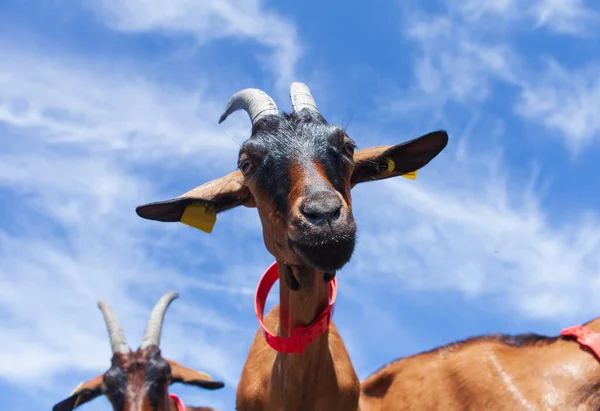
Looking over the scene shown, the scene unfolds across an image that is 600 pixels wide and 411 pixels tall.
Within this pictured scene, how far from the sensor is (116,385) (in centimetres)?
1059

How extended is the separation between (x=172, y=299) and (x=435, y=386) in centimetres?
702

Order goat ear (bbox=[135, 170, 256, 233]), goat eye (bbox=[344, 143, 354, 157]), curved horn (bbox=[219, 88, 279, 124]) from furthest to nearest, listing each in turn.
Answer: curved horn (bbox=[219, 88, 279, 124]), goat ear (bbox=[135, 170, 256, 233]), goat eye (bbox=[344, 143, 354, 157])

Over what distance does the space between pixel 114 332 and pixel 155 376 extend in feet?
6.14

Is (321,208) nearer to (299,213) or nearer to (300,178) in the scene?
(299,213)

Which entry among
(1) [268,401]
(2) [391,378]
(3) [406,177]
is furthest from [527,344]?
(1) [268,401]

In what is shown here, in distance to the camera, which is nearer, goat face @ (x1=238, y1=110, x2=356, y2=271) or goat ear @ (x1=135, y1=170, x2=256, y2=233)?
goat face @ (x1=238, y1=110, x2=356, y2=271)

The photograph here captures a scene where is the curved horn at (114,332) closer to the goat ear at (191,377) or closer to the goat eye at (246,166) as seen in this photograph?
the goat ear at (191,377)

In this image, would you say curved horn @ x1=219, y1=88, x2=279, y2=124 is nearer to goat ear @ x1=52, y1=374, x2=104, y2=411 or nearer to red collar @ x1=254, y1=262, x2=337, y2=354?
red collar @ x1=254, y1=262, x2=337, y2=354

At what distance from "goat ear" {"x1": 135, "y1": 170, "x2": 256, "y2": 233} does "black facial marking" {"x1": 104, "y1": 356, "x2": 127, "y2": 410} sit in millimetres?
4873

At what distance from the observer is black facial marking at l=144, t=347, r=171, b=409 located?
34.3 feet

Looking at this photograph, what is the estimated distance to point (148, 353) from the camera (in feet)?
37.3

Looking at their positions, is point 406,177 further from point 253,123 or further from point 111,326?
point 111,326

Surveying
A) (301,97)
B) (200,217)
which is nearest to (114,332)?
(200,217)

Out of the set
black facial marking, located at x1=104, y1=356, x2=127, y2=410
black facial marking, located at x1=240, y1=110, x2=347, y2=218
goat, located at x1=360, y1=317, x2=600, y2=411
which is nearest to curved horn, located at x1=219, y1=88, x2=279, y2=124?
black facial marking, located at x1=240, y1=110, x2=347, y2=218
